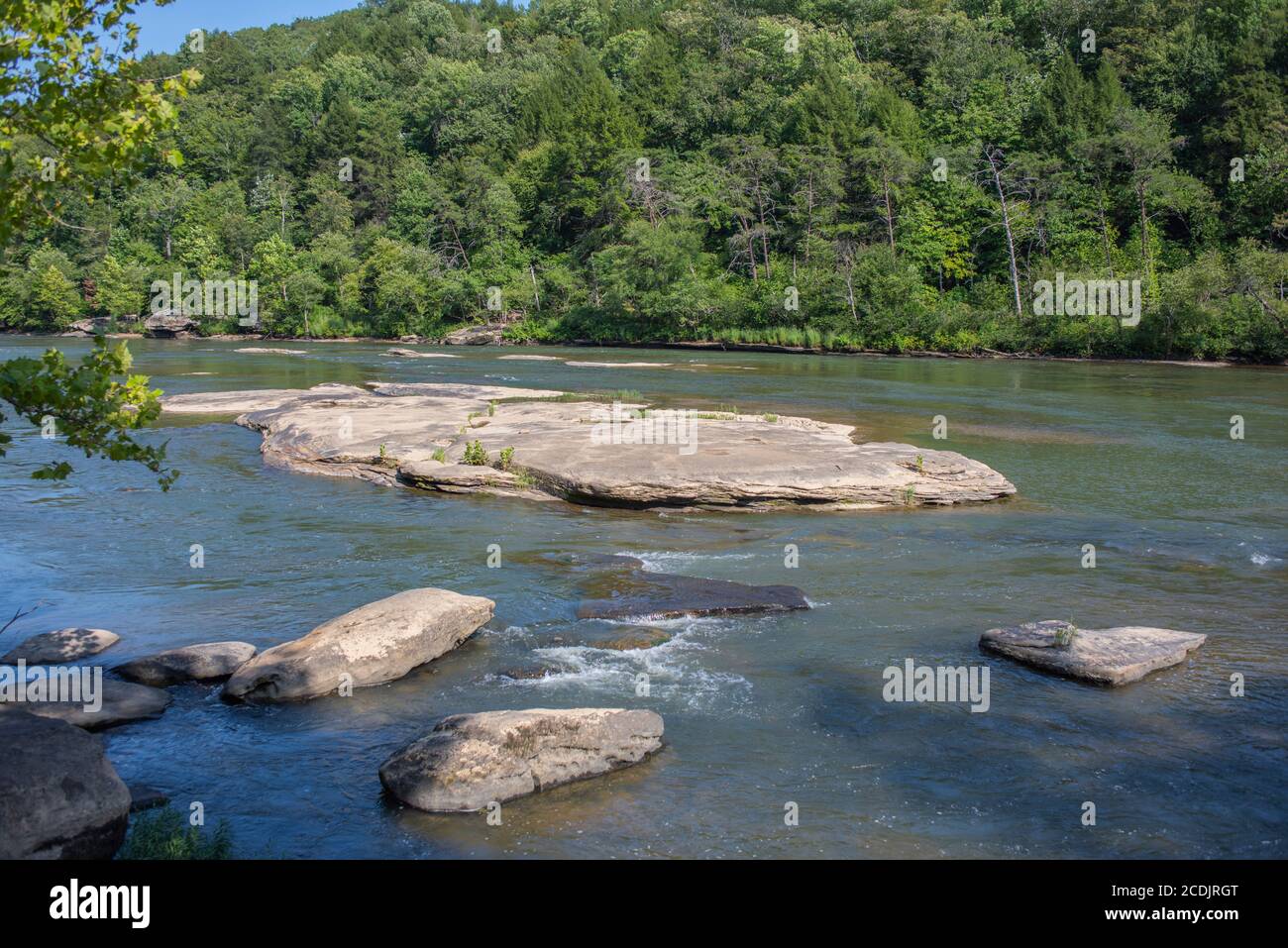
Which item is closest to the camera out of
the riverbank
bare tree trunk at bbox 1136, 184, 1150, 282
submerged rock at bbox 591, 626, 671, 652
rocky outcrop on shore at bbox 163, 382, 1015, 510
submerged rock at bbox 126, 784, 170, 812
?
submerged rock at bbox 126, 784, 170, 812

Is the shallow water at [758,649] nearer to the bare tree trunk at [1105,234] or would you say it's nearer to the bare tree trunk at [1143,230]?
the bare tree trunk at [1105,234]

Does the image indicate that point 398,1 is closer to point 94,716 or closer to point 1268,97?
point 1268,97

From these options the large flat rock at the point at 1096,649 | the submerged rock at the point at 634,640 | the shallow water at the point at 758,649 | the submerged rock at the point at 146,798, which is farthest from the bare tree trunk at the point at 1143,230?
the submerged rock at the point at 146,798

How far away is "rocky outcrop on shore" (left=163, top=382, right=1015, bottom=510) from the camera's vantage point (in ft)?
60.6

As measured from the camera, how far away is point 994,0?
330ft

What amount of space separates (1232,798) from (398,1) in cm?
20040

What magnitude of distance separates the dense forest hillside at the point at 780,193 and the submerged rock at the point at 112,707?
4723 centimetres

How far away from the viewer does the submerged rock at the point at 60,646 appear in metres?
10.9

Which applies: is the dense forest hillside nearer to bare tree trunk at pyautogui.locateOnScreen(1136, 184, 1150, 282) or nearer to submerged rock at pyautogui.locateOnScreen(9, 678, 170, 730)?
bare tree trunk at pyautogui.locateOnScreen(1136, 184, 1150, 282)

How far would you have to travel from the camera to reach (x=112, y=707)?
953 cm

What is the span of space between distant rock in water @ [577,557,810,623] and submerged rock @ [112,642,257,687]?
13.1 ft

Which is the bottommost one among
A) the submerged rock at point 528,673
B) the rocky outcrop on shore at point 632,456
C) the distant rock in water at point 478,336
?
the submerged rock at point 528,673

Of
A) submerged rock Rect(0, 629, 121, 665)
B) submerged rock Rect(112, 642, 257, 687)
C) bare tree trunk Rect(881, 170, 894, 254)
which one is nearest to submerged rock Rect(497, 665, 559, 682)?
submerged rock Rect(112, 642, 257, 687)

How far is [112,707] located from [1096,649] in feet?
31.8
